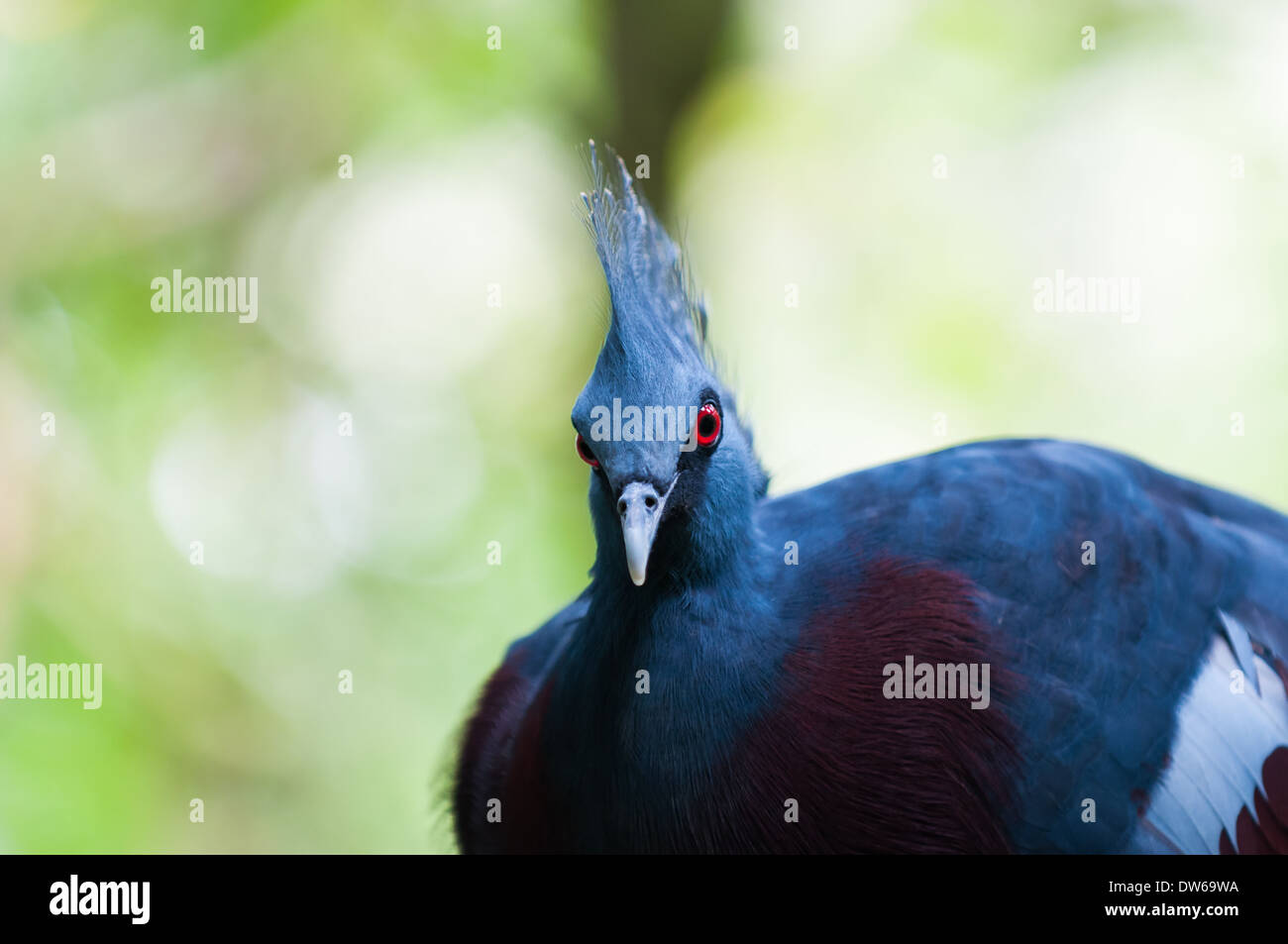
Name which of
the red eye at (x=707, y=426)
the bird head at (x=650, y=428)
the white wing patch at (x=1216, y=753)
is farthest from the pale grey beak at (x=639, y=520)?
the white wing patch at (x=1216, y=753)

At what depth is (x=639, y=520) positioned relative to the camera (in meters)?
1.27

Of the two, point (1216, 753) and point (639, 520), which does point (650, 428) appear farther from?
point (1216, 753)

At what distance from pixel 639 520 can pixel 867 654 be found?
47 cm

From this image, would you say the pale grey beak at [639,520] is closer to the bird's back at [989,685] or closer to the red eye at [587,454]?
the red eye at [587,454]

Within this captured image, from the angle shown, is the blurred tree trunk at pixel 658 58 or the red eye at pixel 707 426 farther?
the blurred tree trunk at pixel 658 58

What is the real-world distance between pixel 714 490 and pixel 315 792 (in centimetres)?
230

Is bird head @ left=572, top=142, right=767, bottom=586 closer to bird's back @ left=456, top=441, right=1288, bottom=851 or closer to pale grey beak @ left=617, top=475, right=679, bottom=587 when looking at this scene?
pale grey beak @ left=617, top=475, right=679, bottom=587

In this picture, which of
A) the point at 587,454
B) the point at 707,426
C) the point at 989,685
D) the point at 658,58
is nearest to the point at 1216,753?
the point at 989,685

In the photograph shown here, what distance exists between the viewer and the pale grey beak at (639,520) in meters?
1.25

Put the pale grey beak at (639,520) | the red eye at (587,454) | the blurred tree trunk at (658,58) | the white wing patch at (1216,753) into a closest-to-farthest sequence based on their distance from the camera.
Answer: the pale grey beak at (639,520) < the red eye at (587,454) < the white wing patch at (1216,753) < the blurred tree trunk at (658,58)

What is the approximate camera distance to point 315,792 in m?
3.23
